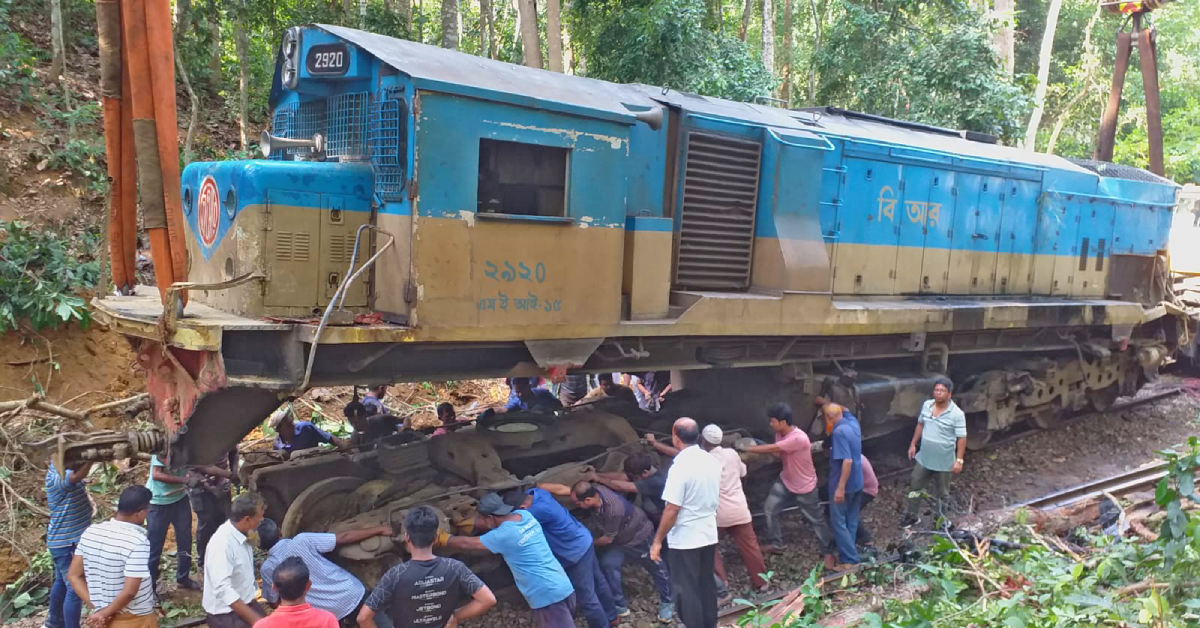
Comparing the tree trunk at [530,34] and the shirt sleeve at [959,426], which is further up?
the tree trunk at [530,34]

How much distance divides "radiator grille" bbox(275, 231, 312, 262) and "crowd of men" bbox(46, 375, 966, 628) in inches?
57.7

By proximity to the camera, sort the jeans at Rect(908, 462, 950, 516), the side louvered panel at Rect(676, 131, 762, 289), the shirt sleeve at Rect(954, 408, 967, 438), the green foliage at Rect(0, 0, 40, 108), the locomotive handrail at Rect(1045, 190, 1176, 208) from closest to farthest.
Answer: the side louvered panel at Rect(676, 131, 762, 289)
the shirt sleeve at Rect(954, 408, 967, 438)
the jeans at Rect(908, 462, 950, 516)
the locomotive handrail at Rect(1045, 190, 1176, 208)
the green foliage at Rect(0, 0, 40, 108)

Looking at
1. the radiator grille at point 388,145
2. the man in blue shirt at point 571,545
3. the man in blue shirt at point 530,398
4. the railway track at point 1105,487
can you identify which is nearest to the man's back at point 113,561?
the man in blue shirt at point 571,545

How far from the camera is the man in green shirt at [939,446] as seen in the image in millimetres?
7195

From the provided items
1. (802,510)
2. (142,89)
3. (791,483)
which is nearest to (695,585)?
(791,483)

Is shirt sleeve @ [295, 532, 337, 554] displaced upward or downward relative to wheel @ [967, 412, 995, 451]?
upward

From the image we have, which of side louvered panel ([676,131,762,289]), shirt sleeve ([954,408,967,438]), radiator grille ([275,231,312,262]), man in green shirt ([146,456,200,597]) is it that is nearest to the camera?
radiator grille ([275,231,312,262])

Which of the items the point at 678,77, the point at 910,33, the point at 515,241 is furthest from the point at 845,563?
the point at 910,33

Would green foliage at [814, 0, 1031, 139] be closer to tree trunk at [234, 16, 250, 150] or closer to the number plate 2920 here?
tree trunk at [234, 16, 250, 150]

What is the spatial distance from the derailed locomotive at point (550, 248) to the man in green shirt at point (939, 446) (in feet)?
1.92

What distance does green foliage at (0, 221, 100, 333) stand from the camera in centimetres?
837

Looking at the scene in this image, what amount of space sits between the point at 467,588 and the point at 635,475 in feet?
6.25

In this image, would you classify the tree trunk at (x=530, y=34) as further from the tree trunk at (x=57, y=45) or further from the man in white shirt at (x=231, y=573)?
the man in white shirt at (x=231, y=573)

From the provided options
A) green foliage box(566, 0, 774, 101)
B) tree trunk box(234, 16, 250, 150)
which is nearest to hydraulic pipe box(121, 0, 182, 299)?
tree trunk box(234, 16, 250, 150)
